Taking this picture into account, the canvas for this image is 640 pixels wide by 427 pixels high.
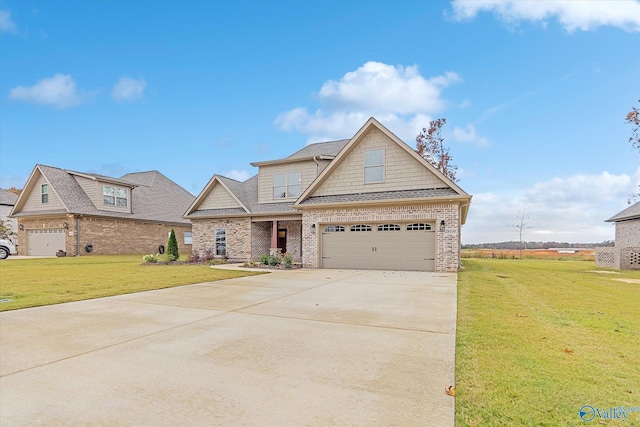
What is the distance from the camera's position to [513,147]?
19.5 meters

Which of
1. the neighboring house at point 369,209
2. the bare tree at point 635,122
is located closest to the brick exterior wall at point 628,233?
the bare tree at point 635,122

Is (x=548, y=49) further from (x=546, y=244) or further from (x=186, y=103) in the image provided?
(x=546, y=244)

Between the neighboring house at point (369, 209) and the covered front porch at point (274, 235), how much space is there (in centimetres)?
12

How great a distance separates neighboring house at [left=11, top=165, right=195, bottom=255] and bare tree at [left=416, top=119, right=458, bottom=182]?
2534 cm

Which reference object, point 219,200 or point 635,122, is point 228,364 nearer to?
point 219,200

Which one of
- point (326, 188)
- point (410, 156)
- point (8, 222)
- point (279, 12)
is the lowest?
point (8, 222)

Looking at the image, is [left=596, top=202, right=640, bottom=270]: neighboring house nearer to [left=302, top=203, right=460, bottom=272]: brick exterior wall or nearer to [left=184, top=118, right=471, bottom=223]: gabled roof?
[left=184, top=118, right=471, bottom=223]: gabled roof

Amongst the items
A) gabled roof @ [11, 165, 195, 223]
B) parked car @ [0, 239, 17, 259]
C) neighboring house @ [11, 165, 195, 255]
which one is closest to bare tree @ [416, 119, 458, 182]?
gabled roof @ [11, 165, 195, 223]

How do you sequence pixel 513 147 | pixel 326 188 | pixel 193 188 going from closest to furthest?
pixel 326 188 → pixel 513 147 → pixel 193 188

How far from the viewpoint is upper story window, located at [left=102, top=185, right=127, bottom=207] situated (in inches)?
1036

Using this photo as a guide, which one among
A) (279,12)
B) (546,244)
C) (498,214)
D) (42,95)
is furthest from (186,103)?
(546,244)

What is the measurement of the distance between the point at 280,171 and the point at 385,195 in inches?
300

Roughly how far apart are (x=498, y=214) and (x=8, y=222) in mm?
47567

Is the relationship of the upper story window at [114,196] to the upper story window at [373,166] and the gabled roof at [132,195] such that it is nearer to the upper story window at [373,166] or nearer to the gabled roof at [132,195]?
the gabled roof at [132,195]
